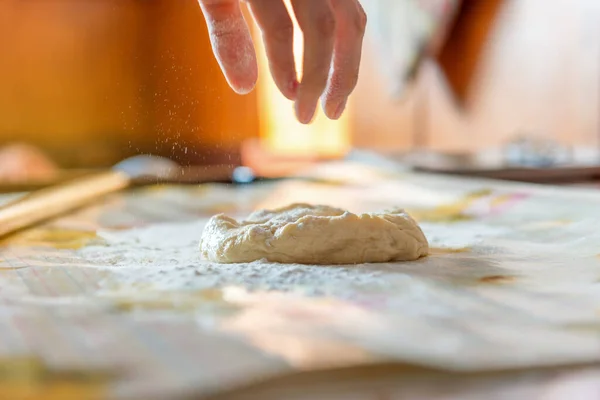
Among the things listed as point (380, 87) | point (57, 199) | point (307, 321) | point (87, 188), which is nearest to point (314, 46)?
point (307, 321)

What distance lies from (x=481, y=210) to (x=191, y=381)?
2.88 ft

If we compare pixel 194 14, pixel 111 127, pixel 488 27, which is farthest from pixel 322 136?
pixel 194 14

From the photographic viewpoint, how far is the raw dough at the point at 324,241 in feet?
2.54

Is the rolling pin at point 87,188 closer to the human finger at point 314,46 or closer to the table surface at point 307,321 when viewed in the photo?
the table surface at point 307,321

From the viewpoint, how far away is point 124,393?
1.25 ft

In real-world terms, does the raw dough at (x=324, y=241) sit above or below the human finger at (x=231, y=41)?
below

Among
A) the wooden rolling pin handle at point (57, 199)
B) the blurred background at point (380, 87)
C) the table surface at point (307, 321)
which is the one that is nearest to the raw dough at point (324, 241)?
the table surface at point (307, 321)

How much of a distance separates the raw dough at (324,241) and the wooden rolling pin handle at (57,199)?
0.40 meters

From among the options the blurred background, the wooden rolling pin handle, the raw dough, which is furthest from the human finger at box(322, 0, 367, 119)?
the blurred background

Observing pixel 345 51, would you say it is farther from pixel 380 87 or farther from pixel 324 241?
pixel 380 87

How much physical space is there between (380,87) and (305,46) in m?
3.26

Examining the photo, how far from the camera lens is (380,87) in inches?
154

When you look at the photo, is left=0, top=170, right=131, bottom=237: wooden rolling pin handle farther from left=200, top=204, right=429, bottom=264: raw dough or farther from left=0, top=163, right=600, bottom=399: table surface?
left=200, top=204, right=429, bottom=264: raw dough

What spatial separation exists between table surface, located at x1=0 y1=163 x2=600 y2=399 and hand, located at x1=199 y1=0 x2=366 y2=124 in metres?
0.19
